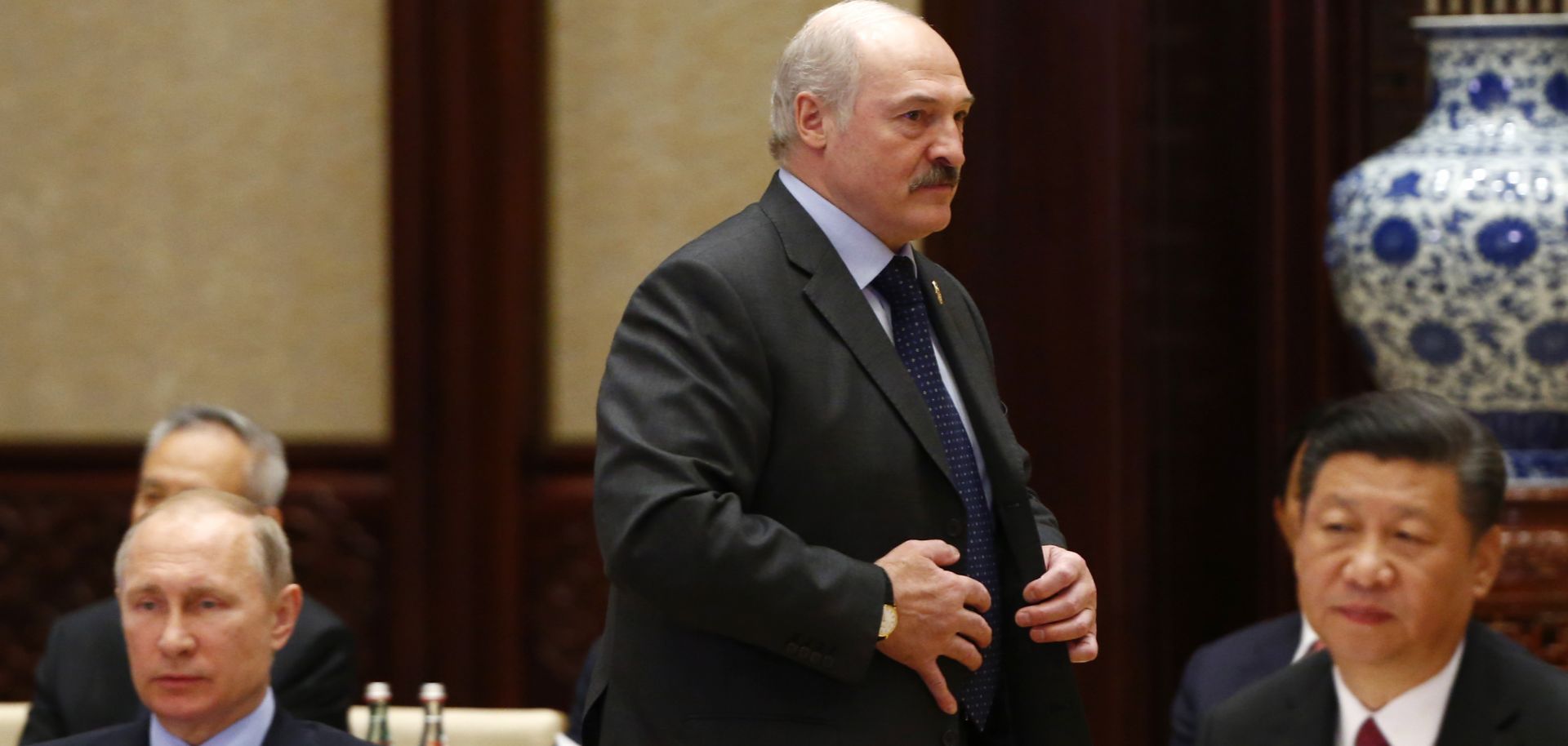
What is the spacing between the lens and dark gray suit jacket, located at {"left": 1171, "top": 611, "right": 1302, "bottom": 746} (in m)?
3.34

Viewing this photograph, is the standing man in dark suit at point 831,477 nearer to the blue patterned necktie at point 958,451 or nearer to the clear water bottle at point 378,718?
the blue patterned necktie at point 958,451

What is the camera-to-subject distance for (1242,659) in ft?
11.1

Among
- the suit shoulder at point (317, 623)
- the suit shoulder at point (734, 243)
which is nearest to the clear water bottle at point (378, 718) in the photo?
the suit shoulder at point (317, 623)

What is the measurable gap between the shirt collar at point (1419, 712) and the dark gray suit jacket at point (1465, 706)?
0.01m

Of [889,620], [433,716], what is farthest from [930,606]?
[433,716]

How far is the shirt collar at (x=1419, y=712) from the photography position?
8.04 feet

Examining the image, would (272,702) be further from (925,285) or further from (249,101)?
(249,101)

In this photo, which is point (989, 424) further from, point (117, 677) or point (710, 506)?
point (117, 677)

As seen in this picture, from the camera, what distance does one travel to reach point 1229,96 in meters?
4.25

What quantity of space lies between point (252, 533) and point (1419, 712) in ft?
4.88

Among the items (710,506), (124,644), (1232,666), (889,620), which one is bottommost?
(1232,666)

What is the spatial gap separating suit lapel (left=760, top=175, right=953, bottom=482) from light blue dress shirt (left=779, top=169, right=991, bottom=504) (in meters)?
0.02

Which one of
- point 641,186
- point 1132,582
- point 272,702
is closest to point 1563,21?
point 1132,582

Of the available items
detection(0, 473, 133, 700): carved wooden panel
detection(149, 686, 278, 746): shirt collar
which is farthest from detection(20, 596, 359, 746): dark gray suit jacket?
detection(0, 473, 133, 700): carved wooden panel
